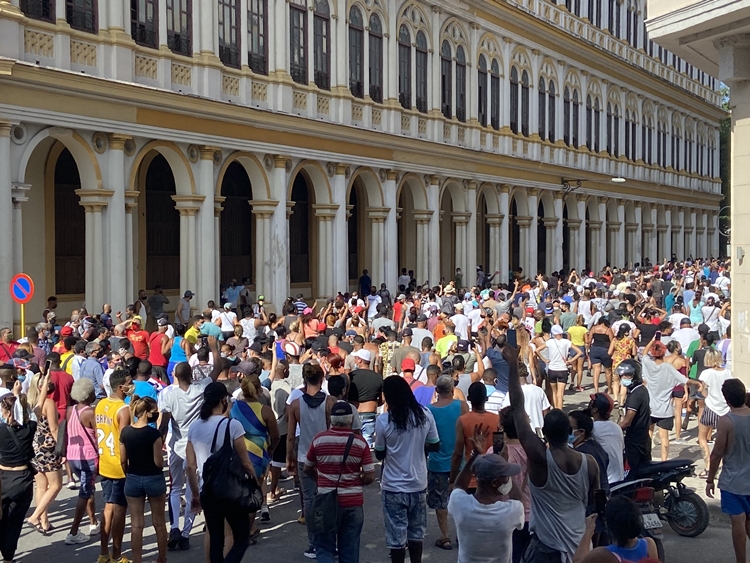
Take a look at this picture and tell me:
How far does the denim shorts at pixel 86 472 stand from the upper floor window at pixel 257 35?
1581cm

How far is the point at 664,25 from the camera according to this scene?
11484 mm

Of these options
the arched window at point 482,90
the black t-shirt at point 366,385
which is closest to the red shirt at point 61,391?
the black t-shirt at point 366,385

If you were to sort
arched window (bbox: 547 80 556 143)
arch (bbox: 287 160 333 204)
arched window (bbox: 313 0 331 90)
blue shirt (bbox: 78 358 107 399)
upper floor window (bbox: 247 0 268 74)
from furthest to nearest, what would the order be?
arched window (bbox: 547 80 556 143) < arch (bbox: 287 160 333 204) < arched window (bbox: 313 0 331 90) < upper floor window (bbox: 247 0 268 74) < blue shirt (bbox: 78 358 107 399)

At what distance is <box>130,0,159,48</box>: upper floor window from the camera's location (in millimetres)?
19906

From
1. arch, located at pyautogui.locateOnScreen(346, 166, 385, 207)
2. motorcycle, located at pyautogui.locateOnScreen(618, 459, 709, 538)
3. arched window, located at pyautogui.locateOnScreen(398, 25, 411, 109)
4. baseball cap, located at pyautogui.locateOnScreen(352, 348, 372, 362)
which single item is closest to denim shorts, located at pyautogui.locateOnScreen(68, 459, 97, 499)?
baseball cap, located at pyautogui.locateOnScreen(352, 348, 372, 362)

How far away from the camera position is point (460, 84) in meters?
32.7

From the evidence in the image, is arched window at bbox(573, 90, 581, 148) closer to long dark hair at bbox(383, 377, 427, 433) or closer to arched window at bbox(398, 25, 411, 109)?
arched window at bbox(398, 25, 411, 109)

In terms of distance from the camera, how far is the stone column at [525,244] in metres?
37.9

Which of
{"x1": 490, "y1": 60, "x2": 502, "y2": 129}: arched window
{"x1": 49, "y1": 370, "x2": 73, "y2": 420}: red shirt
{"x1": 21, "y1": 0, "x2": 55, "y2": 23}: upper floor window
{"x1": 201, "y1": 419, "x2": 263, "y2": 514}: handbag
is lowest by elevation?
{"x1": 201, "y1": 419, "x2": 263, "y2": 514}: handbag

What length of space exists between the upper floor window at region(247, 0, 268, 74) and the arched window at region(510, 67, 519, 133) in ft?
48.4

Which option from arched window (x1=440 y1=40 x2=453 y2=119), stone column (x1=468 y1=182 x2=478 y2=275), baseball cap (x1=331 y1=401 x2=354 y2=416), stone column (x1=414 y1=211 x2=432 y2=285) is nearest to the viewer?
baseball cap (x1=331 y1=401 x2=354 y2=416)

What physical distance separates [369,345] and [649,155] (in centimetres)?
4029

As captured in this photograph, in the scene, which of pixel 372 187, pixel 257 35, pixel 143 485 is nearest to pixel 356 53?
pixel 372 187

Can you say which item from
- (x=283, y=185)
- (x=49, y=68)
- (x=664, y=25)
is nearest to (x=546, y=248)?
(x=283, y=185)
